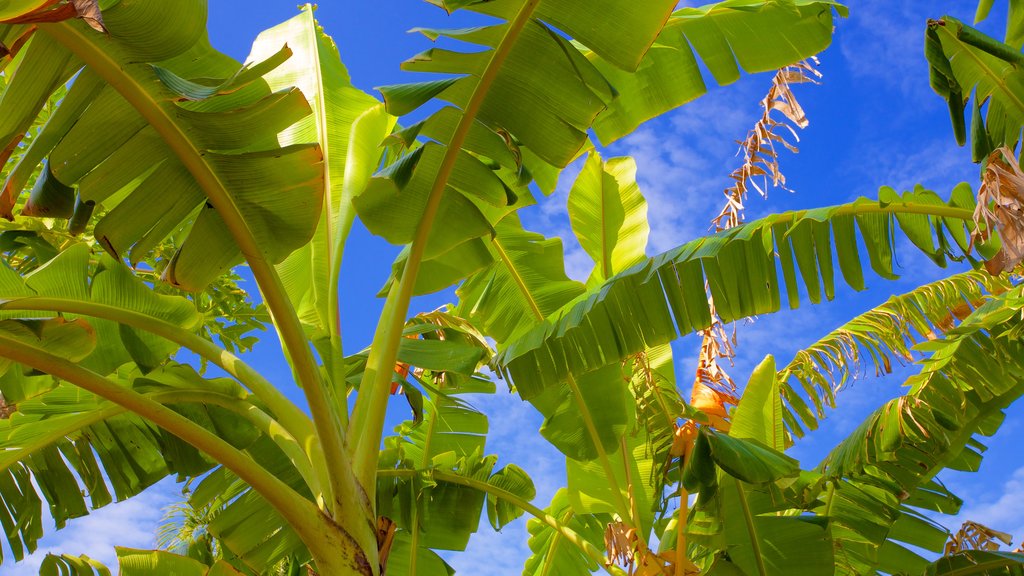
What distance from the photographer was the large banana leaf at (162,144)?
252 cm

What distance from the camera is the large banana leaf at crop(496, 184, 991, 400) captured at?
11.4ft

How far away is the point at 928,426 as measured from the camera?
12.7 ft

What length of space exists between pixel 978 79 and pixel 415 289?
278 centimetres

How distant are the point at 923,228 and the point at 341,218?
2.74 metres

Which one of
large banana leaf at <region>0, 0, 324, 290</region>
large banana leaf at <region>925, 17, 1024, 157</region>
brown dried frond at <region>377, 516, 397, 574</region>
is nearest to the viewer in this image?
large banana leaf at <region>0, 0, 324, 290</region>

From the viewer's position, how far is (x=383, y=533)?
284cm

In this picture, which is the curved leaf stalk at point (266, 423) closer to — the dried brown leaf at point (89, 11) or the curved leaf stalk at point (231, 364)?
the curved leaf stalk at point (231, 364)

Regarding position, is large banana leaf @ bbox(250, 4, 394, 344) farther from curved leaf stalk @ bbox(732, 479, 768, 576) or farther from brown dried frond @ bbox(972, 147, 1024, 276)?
brown dried frond @ bbox(972, 147, 1024, 276)

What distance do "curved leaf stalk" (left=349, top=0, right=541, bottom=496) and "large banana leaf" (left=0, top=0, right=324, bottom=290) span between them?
445mm

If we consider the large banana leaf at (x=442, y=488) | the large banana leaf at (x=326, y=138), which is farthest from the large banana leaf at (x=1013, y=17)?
the large banana leaf at (x=442, y=488)

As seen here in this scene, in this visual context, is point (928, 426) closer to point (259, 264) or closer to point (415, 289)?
point (415, 289)

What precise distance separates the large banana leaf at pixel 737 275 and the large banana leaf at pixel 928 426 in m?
0.47

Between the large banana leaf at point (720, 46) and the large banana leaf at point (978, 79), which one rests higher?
the large banana leaf at point (720, 46)

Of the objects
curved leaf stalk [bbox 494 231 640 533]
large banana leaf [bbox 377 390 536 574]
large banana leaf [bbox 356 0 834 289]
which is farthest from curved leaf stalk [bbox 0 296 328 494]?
curved leaf stalk [bbox 494 231 640 533]
